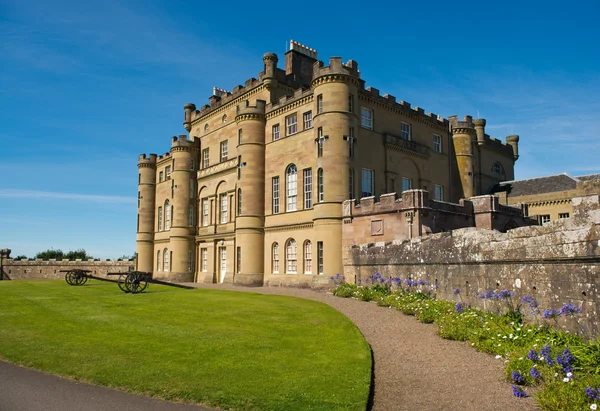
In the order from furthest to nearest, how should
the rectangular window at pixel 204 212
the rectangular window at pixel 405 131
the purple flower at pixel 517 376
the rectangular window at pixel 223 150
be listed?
the rectangular window at pixel 204 212, the rectangular window at pixel 223 150, the rectangular window at pixel 405 131, the purple flower at pixel 517 376

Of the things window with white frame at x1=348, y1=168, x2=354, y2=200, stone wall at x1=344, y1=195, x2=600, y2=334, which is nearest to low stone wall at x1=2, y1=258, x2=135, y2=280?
window with white frame at x1=348, y1=168, x2=354, y2=200

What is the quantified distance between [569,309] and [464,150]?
99.1ft

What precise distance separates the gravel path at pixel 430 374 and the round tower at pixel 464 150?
2629 centimetres

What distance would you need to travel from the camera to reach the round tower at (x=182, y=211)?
41344mm

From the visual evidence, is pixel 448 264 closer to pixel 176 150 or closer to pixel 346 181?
pixel 346 181

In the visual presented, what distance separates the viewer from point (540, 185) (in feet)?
123

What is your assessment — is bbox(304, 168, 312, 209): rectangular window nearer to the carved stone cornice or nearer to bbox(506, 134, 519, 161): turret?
the carved stone cornice

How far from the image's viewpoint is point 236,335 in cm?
1193

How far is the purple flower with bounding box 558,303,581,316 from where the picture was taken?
9.32m

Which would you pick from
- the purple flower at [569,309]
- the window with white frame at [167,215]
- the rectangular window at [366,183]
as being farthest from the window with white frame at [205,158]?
the purple flower at [569,309]

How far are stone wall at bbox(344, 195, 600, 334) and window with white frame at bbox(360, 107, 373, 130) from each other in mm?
15168

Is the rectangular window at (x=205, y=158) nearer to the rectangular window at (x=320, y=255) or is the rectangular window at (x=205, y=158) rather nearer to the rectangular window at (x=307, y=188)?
the rectangular window at (x=307, y=188)

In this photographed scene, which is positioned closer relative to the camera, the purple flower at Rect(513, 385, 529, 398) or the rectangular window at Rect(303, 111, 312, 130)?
the purple flower at Rect(513, 385, 529, 398)

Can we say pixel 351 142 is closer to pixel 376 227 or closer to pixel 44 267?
pixel 376 227
